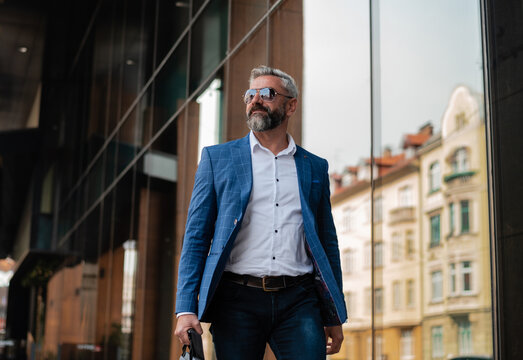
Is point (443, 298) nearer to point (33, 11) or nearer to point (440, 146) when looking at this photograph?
point (440, 146)

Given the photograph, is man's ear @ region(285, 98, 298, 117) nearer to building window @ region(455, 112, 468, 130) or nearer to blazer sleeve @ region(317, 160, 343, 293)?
blazer sleeve @ region(317, 160, 343, 293)

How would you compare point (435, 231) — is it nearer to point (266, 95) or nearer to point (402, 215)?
point (402, 215)

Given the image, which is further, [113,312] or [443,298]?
[113,312]

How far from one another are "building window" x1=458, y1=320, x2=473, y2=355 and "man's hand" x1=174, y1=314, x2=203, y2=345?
4.65 ft

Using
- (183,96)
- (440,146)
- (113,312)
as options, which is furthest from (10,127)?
(440,146)

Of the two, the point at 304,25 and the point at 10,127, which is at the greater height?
the point at 10,127

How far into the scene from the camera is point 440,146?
14.1 feet

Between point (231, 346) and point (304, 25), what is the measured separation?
141 inches

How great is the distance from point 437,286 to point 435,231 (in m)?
0.29

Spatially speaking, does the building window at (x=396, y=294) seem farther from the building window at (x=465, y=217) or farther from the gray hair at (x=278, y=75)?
the gray hair at (x=278, y=75)

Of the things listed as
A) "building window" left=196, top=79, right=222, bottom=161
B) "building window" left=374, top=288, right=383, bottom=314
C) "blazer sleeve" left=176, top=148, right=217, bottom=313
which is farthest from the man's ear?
"building window" left=196, top=79, right=222, bottom=161

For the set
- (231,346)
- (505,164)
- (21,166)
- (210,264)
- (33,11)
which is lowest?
(231,346)

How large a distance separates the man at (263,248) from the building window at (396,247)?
101cm

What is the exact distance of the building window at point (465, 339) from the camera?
3.96 m
